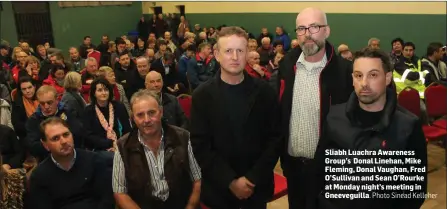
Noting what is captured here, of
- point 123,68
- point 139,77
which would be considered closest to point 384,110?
point 139,77

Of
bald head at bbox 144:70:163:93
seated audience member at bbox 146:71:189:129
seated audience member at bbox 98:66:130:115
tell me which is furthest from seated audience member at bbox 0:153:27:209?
seated audience member at bbox 98:66:130:115

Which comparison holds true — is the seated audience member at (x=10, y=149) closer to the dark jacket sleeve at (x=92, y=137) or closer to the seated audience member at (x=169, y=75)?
the dark jacket sleeve at (x=92, y=137)

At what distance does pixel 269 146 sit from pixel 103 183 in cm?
120

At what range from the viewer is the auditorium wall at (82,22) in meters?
11.7

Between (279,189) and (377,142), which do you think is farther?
(279,189)

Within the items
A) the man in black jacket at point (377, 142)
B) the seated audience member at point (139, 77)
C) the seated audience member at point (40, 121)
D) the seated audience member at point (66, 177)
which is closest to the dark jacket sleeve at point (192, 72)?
Result: the seated audience member at point (139, 77)

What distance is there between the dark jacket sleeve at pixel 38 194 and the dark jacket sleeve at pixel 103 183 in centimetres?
31

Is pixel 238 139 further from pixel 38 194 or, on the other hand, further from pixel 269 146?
pixel 38 194

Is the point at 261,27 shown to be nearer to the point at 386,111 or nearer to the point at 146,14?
the point at 146,14

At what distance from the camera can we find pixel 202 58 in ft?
24.6

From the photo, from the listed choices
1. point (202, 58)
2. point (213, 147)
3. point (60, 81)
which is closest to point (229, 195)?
point (213, 147)

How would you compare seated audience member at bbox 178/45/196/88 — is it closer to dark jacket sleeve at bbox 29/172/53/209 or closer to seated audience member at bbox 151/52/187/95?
seated audience member at bbox 151/52/187/95

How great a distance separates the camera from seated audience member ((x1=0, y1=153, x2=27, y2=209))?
2.62 meters

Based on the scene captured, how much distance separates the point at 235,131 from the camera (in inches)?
94.4
